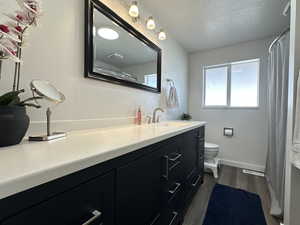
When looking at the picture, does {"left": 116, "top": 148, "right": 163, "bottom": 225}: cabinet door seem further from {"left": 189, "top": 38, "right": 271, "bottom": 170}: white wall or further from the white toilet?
{"left": 189, "top": 38, "right": 271, "bottom": 170}: white wall

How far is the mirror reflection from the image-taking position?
1.18 meters

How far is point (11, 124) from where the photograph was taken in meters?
0.56

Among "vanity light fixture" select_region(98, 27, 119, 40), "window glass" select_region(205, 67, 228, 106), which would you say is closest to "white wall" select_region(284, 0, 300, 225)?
"vanity light fixture" select_region(98, 27, 119, 40)

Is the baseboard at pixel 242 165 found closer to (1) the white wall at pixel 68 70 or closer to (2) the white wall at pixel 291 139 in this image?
(2) the white wall at pixel 291 139

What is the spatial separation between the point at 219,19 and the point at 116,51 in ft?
5.08

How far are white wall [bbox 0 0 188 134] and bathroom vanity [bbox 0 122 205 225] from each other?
0.41 metres

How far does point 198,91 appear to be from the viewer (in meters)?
3.05

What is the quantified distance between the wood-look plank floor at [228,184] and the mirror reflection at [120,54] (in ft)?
4.75

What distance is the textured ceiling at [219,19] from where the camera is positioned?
1.69m

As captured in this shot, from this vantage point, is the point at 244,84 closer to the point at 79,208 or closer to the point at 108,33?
the point at 108,33

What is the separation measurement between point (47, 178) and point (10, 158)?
0.63 feet

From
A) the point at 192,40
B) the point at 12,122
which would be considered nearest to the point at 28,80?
the point at 12,122

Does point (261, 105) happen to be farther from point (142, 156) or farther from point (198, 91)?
point (142, 156)

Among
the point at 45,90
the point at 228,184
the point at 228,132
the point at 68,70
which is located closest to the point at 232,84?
the point at 228,132
